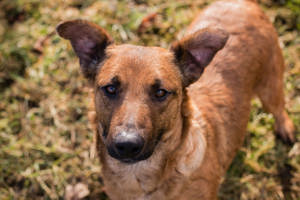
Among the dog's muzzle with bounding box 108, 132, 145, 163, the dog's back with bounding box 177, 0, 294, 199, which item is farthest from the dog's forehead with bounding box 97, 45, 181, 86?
the dog's back with bounding box 177, 0, 294, 199

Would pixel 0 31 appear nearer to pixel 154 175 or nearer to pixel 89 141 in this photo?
pixel 89 141

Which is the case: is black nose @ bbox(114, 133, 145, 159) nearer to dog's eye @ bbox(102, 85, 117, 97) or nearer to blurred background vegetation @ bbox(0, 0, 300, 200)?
dog's eye @ bbox(102, 85, 117, 97)

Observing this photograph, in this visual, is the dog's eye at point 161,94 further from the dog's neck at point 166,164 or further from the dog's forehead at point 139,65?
the dog's neck at point 166,164

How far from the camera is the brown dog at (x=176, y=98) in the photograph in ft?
9.93

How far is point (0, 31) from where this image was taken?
21.5 ft

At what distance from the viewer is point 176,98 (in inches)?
126

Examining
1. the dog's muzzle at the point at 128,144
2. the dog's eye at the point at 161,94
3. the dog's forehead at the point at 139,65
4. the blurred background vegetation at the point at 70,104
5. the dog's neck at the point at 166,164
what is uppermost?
the dog's forehead at the point at 139,65

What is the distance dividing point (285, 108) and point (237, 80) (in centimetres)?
179

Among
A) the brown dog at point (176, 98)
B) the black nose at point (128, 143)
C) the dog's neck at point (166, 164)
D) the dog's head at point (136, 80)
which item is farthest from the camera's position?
the dog's neck at point (166, 164)

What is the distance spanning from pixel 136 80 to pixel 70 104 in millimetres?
2922

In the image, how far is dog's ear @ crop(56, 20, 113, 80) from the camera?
10.8 ft

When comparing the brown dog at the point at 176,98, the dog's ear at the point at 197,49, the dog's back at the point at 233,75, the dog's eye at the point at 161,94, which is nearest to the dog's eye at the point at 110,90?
the brown dog at the point at 176,98

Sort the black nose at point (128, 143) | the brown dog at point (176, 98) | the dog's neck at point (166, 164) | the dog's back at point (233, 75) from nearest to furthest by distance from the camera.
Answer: the black nose at point (128, 143), the brown dog at point (176, 98), the dog's neck at point (166, 164), the dog's back at point (233, 75)

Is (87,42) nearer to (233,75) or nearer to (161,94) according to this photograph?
(161,94)
